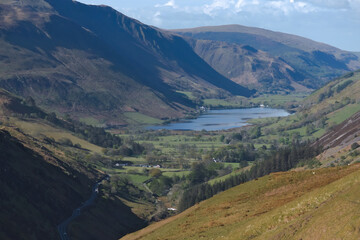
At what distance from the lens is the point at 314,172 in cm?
6209

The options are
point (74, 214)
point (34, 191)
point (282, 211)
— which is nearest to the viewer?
point (282, 211)

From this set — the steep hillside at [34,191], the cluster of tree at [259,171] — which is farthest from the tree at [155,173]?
the steep hillside at [34,191]

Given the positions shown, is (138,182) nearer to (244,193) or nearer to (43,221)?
(43,221)

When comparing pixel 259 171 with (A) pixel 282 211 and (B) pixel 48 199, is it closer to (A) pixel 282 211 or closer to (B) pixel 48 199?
(B) pixel 48 199

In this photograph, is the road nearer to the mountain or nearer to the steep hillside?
the mountain

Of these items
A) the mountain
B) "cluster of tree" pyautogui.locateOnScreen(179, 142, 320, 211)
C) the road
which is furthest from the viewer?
"cluster of tree" pyautogui.locateOnScreen(179, 142, 320, 211)

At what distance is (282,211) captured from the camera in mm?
41688

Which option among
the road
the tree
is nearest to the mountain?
the road

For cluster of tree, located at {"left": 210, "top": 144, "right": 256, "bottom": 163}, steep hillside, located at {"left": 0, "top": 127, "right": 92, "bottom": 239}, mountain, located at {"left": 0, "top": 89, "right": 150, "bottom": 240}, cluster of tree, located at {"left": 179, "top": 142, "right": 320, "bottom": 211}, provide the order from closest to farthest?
steep hillside, located at {"left": 0, "top": 127, "right": 92, "bottom": 239} < mountain, located at {"left": 0, "top": 89, "right": 150, "bottom": 240} < cluster of tree, located at {"left": 179, "top": 142, "right": 320, "bottom": 211} < cluster of tree, located at {"left": 210, "top": 144, "right": 256, "bottom": 163}

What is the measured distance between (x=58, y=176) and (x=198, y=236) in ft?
208

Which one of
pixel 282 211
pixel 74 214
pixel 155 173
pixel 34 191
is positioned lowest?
pixel 155 173

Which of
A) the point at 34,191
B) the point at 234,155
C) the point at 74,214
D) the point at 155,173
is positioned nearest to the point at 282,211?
the point at 34,191

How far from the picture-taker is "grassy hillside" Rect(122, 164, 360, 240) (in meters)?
32.1

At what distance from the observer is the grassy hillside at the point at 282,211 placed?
3209 centimetres
